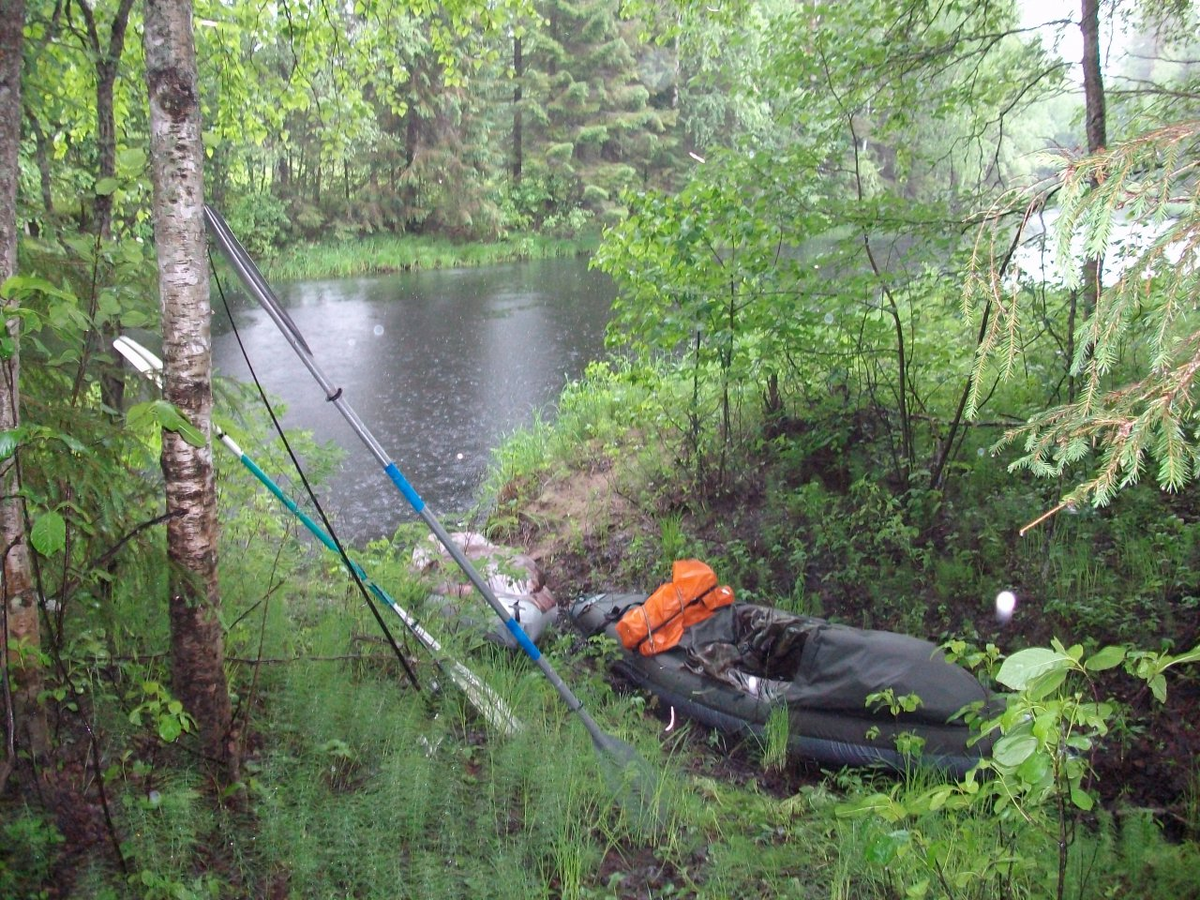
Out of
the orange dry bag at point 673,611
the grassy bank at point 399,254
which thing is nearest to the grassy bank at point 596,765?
the orange dry bag at point 673,611

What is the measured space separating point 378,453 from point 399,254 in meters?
21.0

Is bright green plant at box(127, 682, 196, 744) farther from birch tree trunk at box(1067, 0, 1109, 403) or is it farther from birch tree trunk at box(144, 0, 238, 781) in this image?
birch tree trunk at box(1067, 0, 1109, 403)

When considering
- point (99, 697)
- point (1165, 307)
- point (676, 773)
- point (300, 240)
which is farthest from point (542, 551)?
point (300, 240)

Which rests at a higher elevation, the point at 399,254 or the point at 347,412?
the point at 399,254

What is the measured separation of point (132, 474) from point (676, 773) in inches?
88.8

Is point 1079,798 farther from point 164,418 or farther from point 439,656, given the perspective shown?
point 439,656

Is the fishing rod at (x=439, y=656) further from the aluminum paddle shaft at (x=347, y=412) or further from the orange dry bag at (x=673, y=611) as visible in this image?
the orange dry bag at (x=673, y=611)

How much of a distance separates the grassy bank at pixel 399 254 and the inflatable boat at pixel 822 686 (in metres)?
18.7

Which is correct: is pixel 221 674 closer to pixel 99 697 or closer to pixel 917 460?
pixel 99 697

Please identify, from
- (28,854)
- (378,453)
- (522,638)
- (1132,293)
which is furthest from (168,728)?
(1132,293)

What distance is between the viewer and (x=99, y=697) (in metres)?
2.54

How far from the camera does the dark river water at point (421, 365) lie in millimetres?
8141

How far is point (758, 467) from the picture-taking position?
6.23 m

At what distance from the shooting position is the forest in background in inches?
77.2
